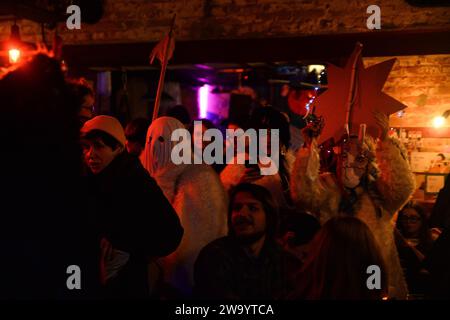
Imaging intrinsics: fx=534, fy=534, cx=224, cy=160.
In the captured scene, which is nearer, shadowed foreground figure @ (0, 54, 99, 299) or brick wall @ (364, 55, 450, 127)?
shadowed foreground figure @ (0, 54, 99, 299)

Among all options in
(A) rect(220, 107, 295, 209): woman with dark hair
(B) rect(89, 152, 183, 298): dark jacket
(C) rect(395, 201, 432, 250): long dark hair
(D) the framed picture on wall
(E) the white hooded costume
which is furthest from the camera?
(D) the framed picture on wall

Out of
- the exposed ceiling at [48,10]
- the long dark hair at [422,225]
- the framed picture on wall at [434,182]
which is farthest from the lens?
the framed picture on wall at [434,182]

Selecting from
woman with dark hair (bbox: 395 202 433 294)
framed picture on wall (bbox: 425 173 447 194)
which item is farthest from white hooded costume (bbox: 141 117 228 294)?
framed picture on wall (bbox: 425 173 447 194)

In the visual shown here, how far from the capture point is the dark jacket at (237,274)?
329 cm

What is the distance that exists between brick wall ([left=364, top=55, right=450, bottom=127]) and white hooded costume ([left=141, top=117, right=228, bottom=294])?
2932 millimetres

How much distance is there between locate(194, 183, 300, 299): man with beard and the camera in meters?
3.30

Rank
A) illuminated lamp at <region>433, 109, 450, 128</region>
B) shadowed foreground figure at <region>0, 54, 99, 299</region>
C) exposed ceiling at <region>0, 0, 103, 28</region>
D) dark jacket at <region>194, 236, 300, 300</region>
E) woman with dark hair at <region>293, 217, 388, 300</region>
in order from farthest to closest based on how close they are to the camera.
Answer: illuminated lamp at <region>433, 109, 450, 128</region>
exposed ceiling at <region>0, 0, 103, 28</region>
dark jacket at <region>194, 236, 300, 300</region>
woman with dark hair at <region>293, 217, 388, 300</region>
shadowed foreground figure at <region>0, 54, 99, 299</region>

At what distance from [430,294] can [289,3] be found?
3869 millimetres

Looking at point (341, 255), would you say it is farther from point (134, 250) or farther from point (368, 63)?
point (368, 63)

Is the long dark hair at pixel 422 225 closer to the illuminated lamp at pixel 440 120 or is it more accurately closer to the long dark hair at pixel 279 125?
the illuminated lamp at pixel 440 120

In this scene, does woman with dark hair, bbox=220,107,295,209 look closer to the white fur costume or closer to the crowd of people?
the crowd of people

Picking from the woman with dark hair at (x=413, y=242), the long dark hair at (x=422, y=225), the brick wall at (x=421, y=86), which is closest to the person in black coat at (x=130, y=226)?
the woman with dark hair at (x=413, y=242)

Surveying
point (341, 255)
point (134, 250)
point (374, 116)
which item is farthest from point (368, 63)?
point (134, 250)

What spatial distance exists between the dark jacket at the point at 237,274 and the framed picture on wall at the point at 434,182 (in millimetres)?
3382
